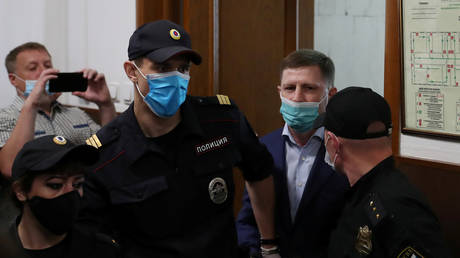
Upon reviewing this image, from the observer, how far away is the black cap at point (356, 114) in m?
1.66

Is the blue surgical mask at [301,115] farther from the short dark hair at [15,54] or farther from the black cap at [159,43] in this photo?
the short dark hair at [15,54]

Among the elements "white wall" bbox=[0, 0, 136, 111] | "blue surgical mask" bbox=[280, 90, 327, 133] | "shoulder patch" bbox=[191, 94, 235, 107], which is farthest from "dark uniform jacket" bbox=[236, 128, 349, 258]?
"white wall" bbox=[0, 0, 136, 111]

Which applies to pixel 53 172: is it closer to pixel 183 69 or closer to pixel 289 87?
pixel 183 69

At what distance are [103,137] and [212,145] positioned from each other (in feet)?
1.23

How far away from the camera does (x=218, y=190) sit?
1.85m

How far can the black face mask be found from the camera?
161 centimetres

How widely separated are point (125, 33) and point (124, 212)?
1.89 meters

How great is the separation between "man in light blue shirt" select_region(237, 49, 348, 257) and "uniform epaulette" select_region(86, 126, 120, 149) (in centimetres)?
65

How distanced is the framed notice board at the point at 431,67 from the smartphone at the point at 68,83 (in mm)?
1476

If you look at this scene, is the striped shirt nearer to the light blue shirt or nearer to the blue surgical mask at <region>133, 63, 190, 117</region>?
the blue surgical mask at <region>133, 63, 190, 117</region>

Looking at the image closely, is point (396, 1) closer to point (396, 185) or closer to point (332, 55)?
point (396, 185)

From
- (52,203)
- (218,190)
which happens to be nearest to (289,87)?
(218,190)

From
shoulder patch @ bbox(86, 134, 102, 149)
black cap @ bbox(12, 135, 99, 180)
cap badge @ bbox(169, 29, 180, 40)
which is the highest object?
cap badge @ bbox(169, 29, 180, 40)

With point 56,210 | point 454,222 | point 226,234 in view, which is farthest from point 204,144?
point 454,222
